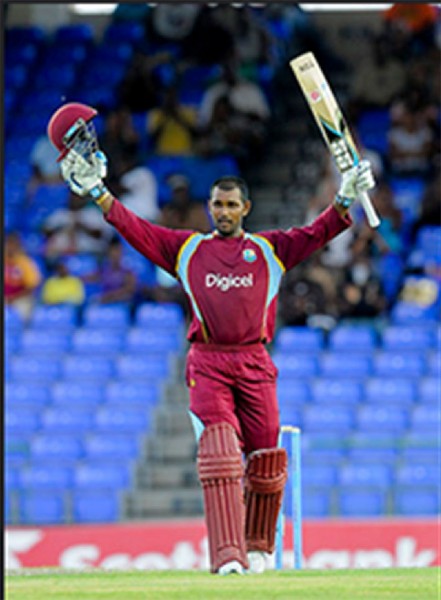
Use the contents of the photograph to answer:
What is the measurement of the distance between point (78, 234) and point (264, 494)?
10310mm

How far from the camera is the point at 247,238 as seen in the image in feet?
29.3

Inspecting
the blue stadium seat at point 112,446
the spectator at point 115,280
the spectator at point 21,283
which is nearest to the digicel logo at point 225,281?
the blue stadium seat at point 112,446

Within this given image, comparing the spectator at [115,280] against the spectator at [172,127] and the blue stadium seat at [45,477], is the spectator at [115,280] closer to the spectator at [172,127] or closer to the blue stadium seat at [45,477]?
the spectator at [172,127]

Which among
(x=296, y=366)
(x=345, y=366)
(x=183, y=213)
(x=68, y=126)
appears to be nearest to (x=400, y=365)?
(x=345, y=366)

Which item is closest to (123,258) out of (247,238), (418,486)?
(418,486)

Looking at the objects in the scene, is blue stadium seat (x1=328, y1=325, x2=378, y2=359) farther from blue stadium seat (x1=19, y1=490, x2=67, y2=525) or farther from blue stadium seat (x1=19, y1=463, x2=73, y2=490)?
blue stadium seat (x1=19, y1=490, x2=67, y2=525)

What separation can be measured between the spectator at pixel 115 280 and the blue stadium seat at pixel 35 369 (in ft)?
3.52

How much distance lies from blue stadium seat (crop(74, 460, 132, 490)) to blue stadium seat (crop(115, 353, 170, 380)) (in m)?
1.43

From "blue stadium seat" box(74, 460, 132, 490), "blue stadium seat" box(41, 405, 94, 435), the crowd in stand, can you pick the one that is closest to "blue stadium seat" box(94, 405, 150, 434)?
"blue stadium seat" box(41, 405, 94, 435)

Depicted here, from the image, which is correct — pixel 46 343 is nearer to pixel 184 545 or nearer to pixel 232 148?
pixel 232 148

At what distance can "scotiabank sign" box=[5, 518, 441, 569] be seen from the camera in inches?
538

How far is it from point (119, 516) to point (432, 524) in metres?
2.88

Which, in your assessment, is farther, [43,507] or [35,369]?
[35,369]

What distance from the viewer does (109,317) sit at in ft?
58.4
